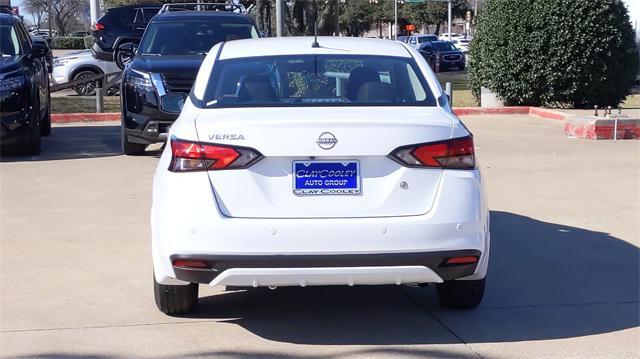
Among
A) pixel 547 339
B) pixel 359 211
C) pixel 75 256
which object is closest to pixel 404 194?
pixel 359 211

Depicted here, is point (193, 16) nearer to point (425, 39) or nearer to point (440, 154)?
point (440, 154)

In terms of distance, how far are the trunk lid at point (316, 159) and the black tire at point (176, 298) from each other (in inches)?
35.8

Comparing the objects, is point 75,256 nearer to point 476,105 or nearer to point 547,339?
point 547,339

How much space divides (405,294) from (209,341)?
160 centimetres

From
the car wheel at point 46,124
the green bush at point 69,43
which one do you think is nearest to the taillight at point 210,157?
the car wheel at point 46,124

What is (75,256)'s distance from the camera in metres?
7.49

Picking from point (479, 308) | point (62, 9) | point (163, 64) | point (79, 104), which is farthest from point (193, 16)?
point (62, 9)

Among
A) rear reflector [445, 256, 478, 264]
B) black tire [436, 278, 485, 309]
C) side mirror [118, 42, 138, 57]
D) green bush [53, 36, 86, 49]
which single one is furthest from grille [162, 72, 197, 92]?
green bush [53, 36, 86, 49]

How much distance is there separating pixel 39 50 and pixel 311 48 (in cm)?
817

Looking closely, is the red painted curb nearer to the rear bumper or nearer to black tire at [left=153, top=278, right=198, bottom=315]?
black tire at [left=153, top=278, right=198, bottom=315]

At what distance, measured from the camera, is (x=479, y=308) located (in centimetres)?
611

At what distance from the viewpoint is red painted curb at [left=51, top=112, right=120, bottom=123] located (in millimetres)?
17859

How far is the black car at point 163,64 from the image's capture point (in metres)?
12.2

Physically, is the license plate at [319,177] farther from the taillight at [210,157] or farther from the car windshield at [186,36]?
the car windshield at [186,36]
